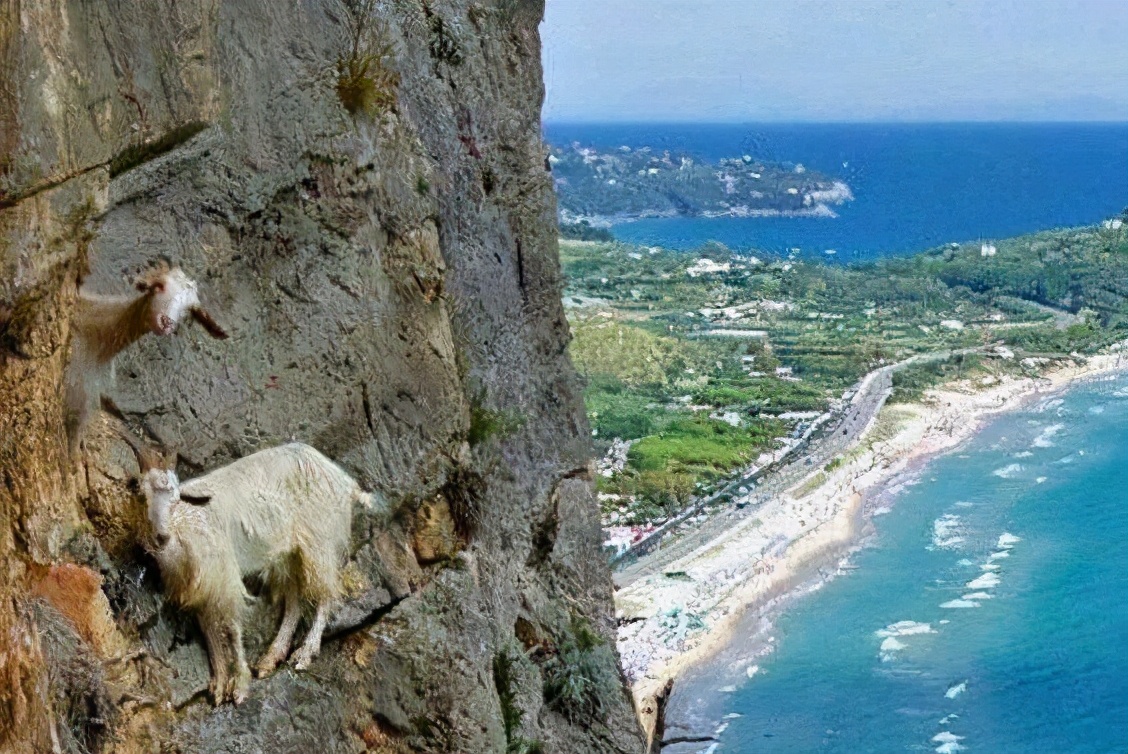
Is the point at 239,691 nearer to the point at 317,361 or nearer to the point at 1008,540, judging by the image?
the point at 317,361

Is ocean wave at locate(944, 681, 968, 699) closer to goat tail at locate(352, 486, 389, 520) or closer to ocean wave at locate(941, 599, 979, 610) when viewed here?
ocean wave at locate(941, 599, 979, 610)

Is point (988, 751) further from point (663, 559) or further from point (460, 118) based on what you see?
point (460, 118)

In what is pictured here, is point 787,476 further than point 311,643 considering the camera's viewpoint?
Yes

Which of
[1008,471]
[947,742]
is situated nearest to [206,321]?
[947,742]

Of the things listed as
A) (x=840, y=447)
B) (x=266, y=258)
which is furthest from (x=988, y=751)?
(x=266, y=258)

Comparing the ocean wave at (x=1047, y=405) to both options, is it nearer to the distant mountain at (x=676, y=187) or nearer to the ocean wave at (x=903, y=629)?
the ocean wave at (x=903, y=629)
